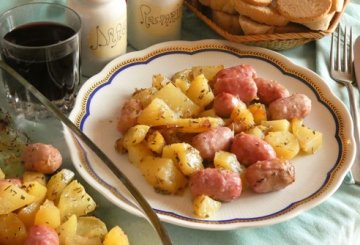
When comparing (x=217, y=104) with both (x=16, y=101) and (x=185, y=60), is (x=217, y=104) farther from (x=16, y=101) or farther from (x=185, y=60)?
(x=16, y=101)

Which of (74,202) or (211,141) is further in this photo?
(211,141)

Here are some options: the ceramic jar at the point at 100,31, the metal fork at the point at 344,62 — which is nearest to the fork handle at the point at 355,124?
the metal fork at the point at 344,62

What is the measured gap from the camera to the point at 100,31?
1.20 meters

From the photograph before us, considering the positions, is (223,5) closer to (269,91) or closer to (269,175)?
(269,91)

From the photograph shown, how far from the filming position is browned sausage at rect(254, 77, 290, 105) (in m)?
1.14

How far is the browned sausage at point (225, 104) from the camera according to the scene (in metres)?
1.08

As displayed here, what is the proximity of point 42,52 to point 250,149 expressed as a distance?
43cm

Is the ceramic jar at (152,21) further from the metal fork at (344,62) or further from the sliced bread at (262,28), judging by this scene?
the metal fork at (344,62)

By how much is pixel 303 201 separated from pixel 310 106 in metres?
0.25

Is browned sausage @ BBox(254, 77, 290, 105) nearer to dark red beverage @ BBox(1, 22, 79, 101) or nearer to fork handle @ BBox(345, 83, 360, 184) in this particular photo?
fork handle @ BBox(345, 83, 360, 184)

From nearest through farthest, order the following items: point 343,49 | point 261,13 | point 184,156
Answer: point 184,156 → point 261,13 → point 343,49

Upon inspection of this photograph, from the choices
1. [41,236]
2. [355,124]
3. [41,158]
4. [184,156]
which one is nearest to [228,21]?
[355,124]

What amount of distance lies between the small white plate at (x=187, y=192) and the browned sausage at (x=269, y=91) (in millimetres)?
81

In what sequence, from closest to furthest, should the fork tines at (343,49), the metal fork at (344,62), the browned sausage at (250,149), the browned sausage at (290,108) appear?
the browned sausage at (250,149)
the browned sausage at (290,108)
the metal fork at (344,62)
the fork tines at (343,49)
